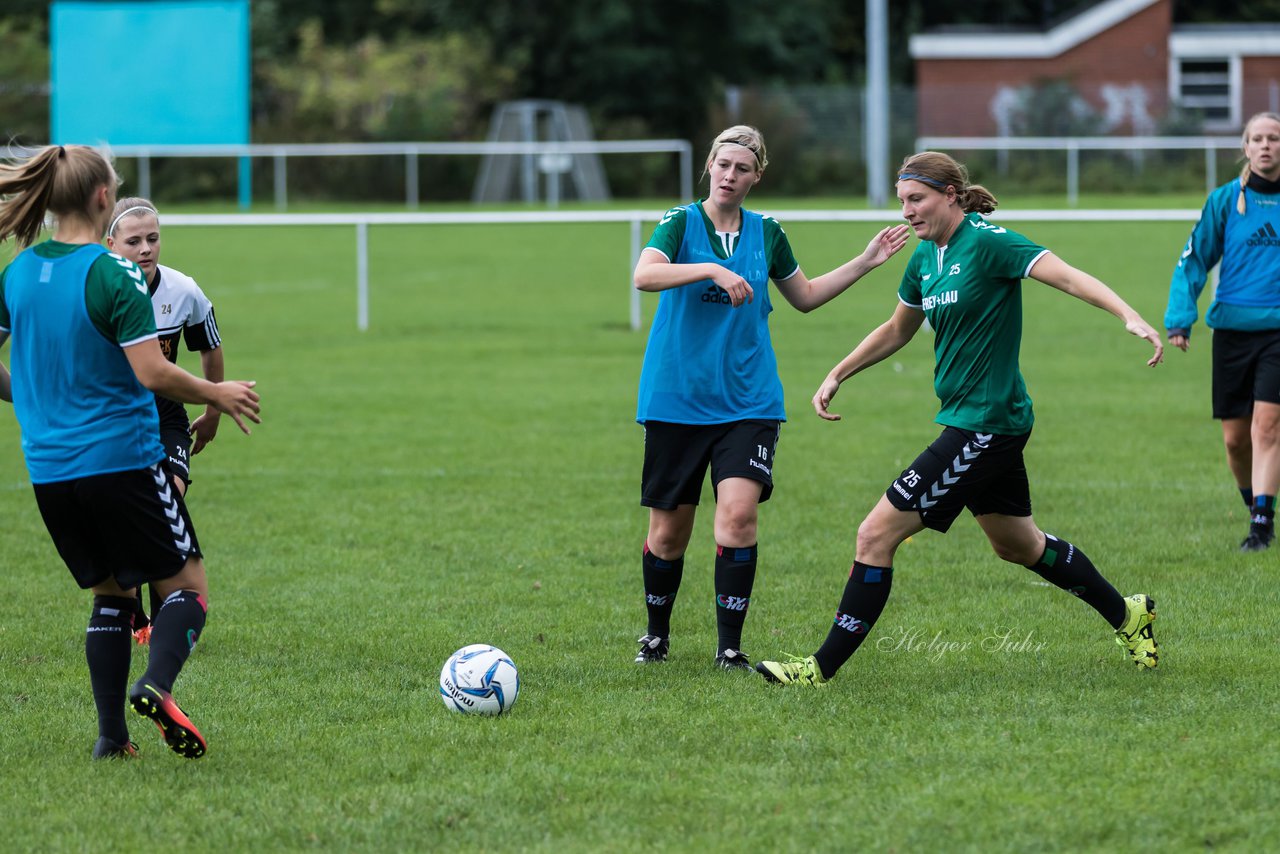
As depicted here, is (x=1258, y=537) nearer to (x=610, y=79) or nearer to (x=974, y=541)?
(x=974, y=541)

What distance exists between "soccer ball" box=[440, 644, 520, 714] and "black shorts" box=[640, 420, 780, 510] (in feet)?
2.84

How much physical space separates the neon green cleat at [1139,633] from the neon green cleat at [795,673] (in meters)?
1.14

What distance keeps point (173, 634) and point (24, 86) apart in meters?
43.6

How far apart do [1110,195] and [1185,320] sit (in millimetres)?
30770

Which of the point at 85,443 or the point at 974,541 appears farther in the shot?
the point at 974,541

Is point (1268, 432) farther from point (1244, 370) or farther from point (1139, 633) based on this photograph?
point (1139, 633)

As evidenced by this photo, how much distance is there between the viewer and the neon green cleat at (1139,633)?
6.01m

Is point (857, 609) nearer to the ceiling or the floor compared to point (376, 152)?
nearer to the floor

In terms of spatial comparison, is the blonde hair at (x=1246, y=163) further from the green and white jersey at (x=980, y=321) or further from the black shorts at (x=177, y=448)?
the black shorts at (x=177, y=448)

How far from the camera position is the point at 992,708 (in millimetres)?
5559

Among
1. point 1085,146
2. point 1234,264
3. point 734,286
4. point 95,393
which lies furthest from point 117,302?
point 1085,146

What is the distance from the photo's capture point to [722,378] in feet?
19.8

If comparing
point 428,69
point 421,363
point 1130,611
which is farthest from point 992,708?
point 428,69

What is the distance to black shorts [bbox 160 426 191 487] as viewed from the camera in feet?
21.7
